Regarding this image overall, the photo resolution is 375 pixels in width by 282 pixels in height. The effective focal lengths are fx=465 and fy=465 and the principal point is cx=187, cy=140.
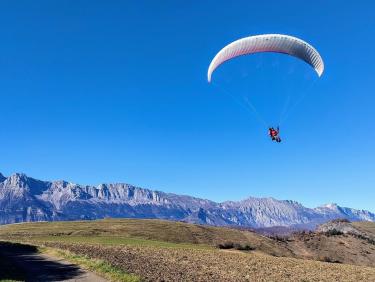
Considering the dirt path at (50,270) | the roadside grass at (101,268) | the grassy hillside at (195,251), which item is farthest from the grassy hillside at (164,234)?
the dirt path at (50,270)

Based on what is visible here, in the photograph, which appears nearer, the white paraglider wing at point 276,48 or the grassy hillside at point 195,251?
the grassy hillside at point 195,251

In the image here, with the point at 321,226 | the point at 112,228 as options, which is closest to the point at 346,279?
the point at 112,228

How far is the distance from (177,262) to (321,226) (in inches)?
5133

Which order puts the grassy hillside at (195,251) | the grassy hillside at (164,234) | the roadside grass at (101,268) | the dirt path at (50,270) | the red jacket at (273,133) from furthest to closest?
1. the grassy hillside at (164,234)
2. the red jacket at (273,133)
3. the grassy hillside at (195,251)
4. the dirt path at (50,270)
5. the roadside grass at (101,268)

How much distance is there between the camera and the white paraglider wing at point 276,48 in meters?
45.3

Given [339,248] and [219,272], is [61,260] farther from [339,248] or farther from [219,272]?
[339,248]

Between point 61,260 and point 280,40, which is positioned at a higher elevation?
point 280,40

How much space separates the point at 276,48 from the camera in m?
46.8

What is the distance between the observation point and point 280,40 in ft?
149

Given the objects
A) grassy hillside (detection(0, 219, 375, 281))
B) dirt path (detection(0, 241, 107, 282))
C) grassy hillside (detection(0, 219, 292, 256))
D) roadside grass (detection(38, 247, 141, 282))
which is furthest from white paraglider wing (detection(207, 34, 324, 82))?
grassy hillside (detection(0, 219, 292, 256))

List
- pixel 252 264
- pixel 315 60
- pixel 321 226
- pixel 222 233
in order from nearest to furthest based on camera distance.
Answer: pixel 315 60 → pixel 252 264 → pixel 222 233 → pixel 321 226

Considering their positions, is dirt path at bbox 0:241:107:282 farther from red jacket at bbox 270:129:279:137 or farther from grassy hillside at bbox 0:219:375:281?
red jacket at bbox 270:129:279:137

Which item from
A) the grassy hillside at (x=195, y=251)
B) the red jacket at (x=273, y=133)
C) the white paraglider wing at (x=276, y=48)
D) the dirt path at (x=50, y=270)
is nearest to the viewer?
the dirt path at (x=50, y=270)

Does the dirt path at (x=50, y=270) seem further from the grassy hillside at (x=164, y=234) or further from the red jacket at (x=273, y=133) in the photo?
the grassy hillside at (x=164, y=234)
